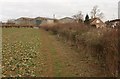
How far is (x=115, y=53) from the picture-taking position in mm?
7793

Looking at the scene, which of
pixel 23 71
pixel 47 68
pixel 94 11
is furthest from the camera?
pixel 94 11

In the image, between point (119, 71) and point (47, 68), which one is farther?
point (47, 68)

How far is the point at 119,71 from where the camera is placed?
24.9 ft

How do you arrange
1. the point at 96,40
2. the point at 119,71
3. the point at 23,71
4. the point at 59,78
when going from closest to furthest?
the point at 119,71 → the point at 59,78 → the point at 23,71 → the point at 96,40

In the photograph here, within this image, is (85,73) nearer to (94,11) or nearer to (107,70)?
(107,70)

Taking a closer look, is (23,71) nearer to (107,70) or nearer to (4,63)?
(4,63)

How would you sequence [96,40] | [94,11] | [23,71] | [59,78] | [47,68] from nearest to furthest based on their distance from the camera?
[59,78] → [23,71] → [47,68] → [96,40] → [94,11]

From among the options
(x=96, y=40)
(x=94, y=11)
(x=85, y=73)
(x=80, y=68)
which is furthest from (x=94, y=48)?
(x=94, y=11)

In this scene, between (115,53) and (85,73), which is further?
(85,73)

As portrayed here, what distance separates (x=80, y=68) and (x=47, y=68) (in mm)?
1447

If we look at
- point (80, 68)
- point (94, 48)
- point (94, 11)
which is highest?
point (94, 11)

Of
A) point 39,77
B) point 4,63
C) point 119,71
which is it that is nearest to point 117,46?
point 119,71

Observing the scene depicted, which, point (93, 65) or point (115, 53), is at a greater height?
point (115, 53)

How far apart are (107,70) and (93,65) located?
2.07 meters
